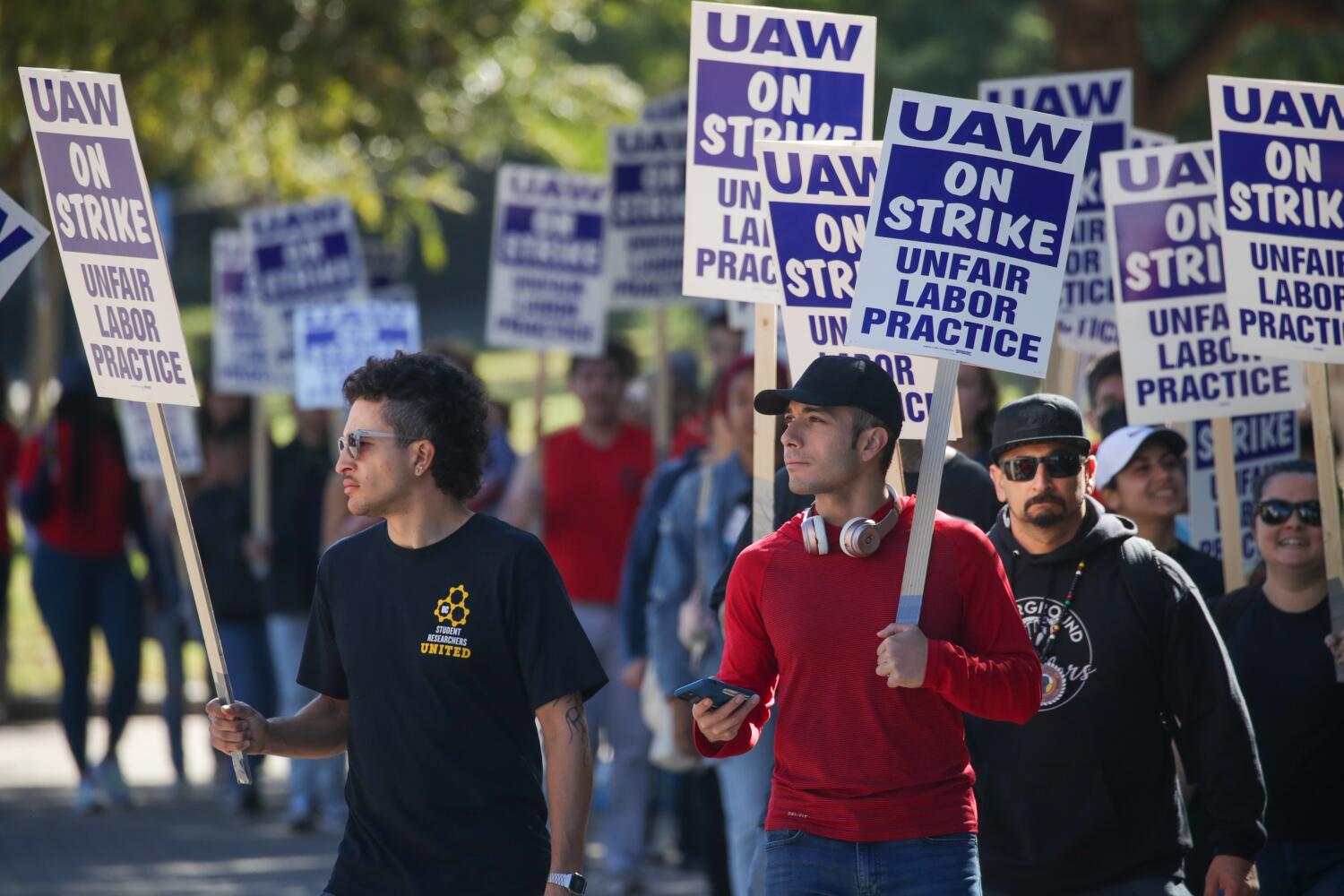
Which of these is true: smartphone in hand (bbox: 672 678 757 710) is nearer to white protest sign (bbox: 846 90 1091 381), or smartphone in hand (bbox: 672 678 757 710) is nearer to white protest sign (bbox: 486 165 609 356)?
white protest sign (bbox: 846 90 1091 381)

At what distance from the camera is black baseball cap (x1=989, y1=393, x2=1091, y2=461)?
5648 mm

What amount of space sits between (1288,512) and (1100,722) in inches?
48.9

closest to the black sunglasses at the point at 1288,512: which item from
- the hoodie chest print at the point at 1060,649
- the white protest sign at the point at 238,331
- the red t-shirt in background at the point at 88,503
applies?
the hoodie chest print at the point at 1060,649

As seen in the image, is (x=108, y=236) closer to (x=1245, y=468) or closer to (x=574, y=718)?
(x=574, y=718)

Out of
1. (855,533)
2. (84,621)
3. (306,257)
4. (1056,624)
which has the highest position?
(306,257)

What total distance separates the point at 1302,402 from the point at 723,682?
10.6 feet

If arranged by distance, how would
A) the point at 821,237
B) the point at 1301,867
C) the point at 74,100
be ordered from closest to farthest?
the point at 74,100, the point at 1301,867, the point at 821,237

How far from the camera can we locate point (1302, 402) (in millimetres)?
7254

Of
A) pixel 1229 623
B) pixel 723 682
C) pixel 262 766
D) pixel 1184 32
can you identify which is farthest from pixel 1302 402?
pixel 1184 32

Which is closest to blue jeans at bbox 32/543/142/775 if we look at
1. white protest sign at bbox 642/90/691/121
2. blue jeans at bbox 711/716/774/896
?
white protest sign at bbox 642/90/691/121

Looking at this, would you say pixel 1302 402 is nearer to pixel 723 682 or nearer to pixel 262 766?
pixel 723 682

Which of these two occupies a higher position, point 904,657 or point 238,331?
point 238,331

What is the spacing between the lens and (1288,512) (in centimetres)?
639

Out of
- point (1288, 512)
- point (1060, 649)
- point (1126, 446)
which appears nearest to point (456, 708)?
point (1060, 649)
